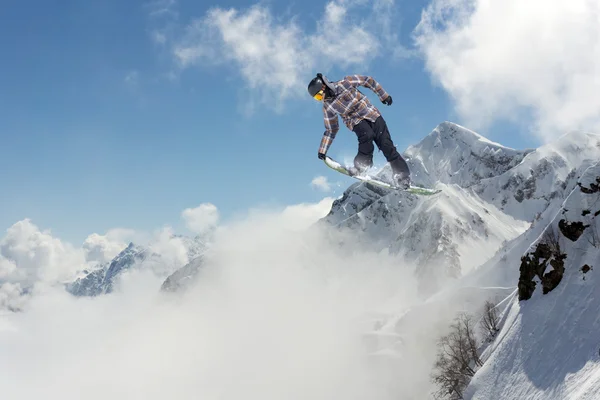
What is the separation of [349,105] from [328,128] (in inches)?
36.7

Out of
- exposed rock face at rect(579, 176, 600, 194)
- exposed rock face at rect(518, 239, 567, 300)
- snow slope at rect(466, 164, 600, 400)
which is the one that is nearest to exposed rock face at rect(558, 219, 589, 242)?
snow slope at rect(466, 164, 600, 400)

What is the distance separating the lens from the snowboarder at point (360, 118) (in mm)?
13203

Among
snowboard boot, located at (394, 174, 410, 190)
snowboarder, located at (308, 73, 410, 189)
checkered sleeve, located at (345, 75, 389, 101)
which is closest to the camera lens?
snowboarder, located at (308, 73, 410, 189)

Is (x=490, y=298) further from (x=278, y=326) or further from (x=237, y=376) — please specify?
(x=278, y=326)

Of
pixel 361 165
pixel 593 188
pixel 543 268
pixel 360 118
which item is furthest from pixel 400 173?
pixel 543 268

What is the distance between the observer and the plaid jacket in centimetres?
1321

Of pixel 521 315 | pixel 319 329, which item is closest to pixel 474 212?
pixel 319 329

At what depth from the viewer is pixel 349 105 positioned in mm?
13242

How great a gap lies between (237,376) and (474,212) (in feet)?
353

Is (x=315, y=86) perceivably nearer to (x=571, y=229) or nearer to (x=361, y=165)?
(x=361, y=165)

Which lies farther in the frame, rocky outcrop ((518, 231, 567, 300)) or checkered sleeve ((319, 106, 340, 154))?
rocky outcrop ((518, 231, 567, 300))

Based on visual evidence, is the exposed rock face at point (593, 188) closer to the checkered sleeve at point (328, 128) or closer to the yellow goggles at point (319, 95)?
the checkered sleeve at point (328, 128)

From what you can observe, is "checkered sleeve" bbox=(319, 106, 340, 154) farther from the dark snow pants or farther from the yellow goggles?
the yellow goggles

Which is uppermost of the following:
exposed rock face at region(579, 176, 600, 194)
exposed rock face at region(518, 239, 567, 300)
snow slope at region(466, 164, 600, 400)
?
exposed rock face at region(579, 176, 600, 194)
